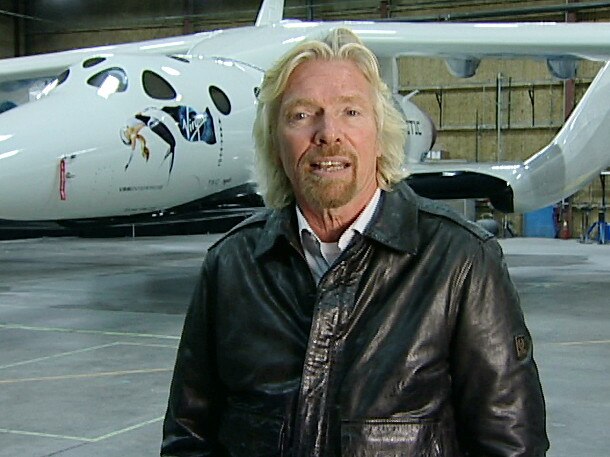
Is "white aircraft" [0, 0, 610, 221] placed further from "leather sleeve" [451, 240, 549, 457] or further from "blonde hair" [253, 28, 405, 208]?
"leather sleeve" [451, 240, 549, 457]

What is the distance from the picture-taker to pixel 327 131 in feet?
7.22

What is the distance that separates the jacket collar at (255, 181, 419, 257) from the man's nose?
0.58ft

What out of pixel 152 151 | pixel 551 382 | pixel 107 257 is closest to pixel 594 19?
pixel 107 257

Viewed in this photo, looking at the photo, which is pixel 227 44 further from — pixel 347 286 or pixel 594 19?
pixel 594 19

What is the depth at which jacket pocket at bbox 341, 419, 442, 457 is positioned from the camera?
6.72 ft

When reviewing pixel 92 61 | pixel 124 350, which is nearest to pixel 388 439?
pixel 124 350

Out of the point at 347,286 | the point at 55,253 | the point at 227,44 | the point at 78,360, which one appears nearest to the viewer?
the point at 347,286

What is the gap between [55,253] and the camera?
2091 centimetres

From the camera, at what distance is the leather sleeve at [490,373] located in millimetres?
2109

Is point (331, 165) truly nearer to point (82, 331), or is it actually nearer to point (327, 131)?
point (327, 131)

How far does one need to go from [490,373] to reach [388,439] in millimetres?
248

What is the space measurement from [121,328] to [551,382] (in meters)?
4.31

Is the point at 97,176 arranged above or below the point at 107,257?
above

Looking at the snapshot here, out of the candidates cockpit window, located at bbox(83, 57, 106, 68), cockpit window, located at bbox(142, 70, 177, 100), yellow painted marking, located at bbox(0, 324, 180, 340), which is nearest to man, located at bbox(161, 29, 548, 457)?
yellow painted marking, located at bbox(0, 324, 180, 340)
